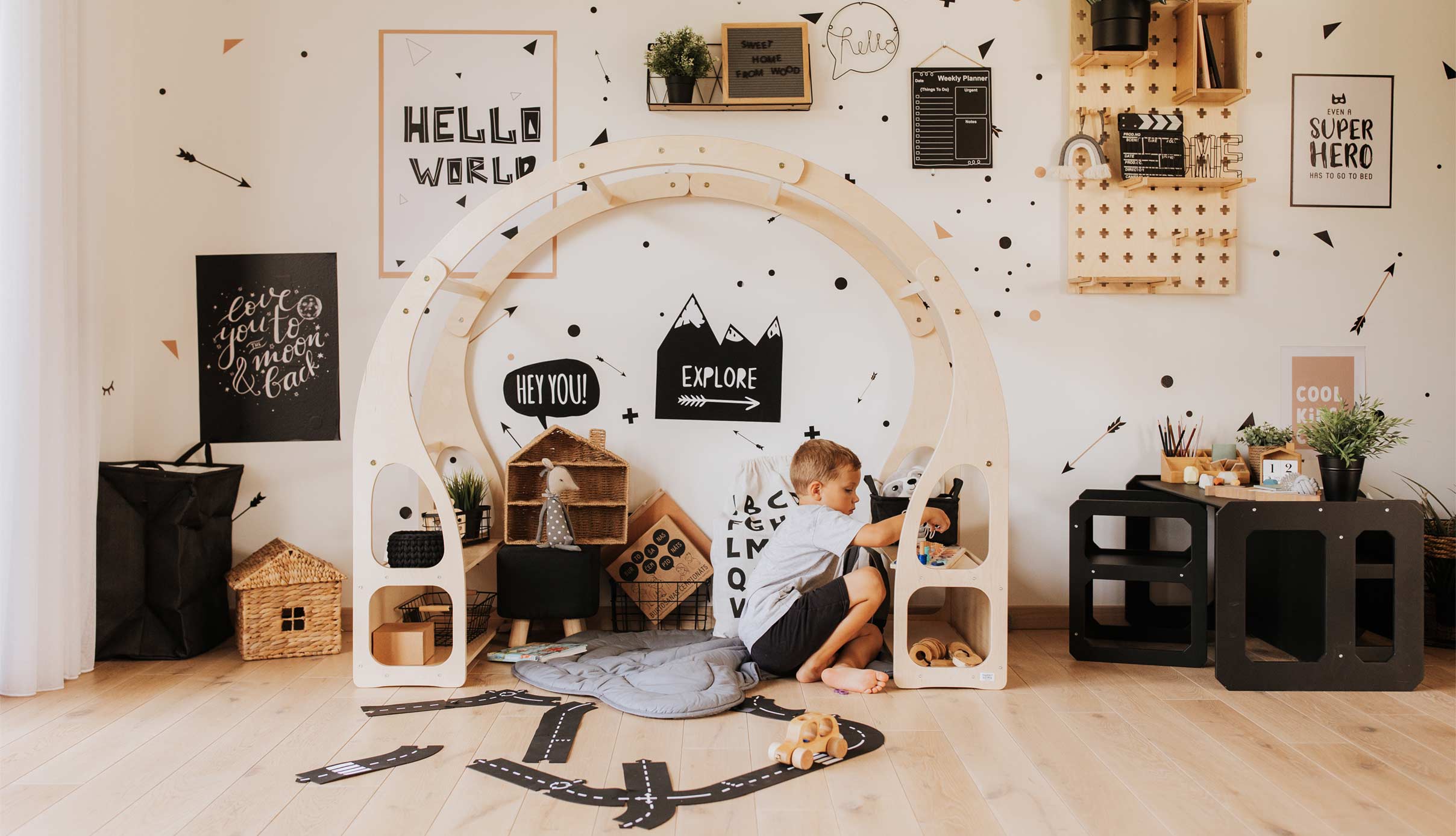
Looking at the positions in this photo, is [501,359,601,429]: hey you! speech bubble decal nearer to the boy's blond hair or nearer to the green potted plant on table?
the boy's blond hair

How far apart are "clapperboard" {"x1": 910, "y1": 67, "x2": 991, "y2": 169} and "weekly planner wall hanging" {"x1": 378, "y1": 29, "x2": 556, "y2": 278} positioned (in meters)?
1.37

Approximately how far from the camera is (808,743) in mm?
2264

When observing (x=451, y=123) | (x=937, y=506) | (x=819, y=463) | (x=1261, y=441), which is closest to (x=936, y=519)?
(x=937, y=506)

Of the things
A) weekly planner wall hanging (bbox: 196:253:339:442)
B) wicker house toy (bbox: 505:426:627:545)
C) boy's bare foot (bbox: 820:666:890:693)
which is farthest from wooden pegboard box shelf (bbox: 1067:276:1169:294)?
weekly planner wall hanging (bbox: 196:253:339:442)

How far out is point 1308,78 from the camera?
3.59m

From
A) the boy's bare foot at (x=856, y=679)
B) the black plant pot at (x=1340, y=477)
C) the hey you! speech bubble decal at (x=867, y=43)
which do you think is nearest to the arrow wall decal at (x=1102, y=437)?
the black plant pot at (x=1340, y=477)

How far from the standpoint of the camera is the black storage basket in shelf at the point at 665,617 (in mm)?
3477

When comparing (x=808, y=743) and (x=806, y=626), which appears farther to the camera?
(x=806, y=626)

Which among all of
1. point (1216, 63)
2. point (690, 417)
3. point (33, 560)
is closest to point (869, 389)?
point (690, 417)

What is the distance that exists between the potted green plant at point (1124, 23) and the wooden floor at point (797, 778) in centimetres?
220

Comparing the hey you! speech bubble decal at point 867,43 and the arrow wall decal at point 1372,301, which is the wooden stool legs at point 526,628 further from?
the arrow wall decal at point 1372,301

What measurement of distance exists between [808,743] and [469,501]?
1.66m

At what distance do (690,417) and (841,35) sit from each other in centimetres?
156

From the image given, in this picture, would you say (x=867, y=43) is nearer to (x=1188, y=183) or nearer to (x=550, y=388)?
(x=1188, y=183)
